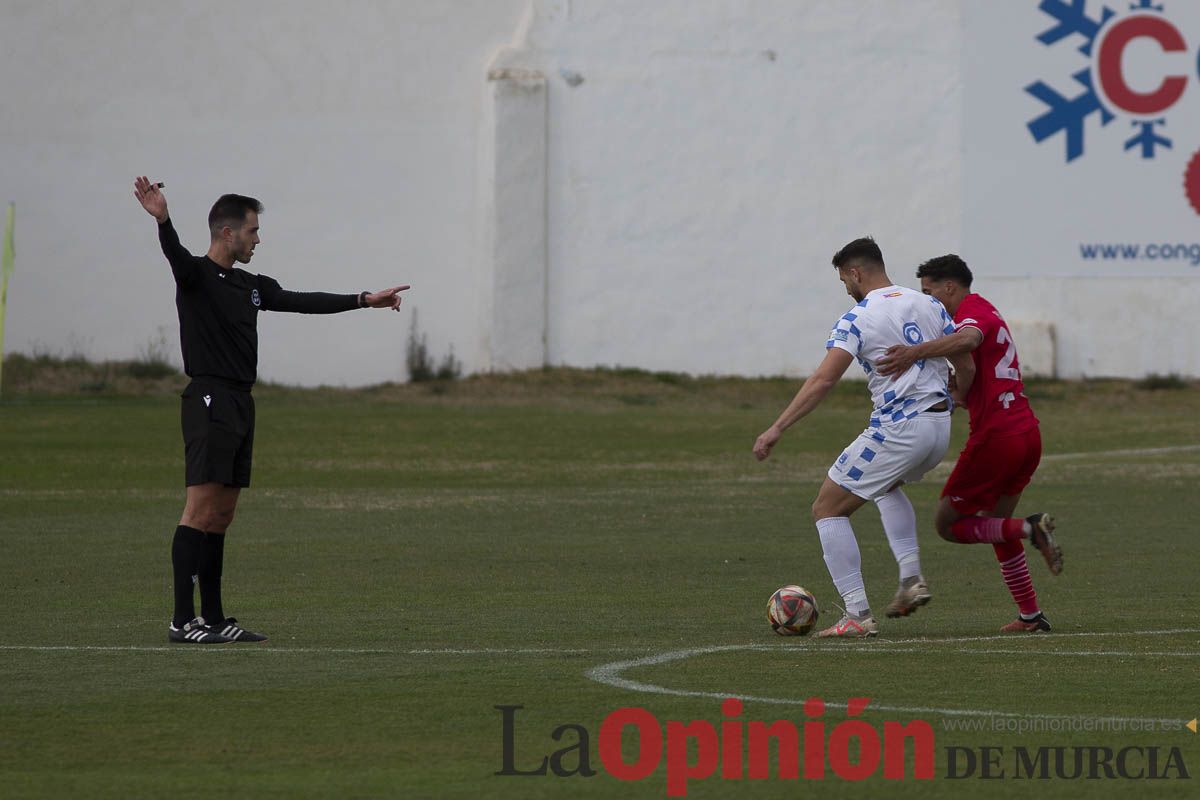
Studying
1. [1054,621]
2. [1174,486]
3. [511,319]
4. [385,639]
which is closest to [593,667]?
[385,639]

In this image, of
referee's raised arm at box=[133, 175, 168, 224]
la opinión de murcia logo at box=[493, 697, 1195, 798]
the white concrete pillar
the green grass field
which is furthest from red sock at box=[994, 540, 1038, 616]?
the white concrete pillar

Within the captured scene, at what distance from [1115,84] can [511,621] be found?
89.6ft

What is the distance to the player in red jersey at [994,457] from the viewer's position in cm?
993

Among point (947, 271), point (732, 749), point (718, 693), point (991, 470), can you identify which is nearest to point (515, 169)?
point (947, 271)

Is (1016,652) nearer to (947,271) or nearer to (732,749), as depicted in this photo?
(947,271)

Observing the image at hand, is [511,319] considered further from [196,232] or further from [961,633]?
[961,633]

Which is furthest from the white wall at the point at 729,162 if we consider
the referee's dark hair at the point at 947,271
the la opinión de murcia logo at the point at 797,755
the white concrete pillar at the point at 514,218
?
the la opinión de murcia logo at the point at 797,755

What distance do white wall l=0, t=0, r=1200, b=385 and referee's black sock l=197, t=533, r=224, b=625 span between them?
2533 centimetres

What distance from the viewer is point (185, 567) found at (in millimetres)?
9516

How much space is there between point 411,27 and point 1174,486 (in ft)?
60.7

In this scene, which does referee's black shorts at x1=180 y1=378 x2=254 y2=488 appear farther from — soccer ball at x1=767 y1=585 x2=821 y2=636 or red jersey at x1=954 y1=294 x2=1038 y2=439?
red jersey at x1=954 y1=294 x2=1038 y2=439

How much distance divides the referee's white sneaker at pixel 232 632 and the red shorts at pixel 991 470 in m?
3.80

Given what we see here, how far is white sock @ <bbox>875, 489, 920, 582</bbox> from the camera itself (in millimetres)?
9984

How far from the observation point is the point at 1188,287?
117 ft
